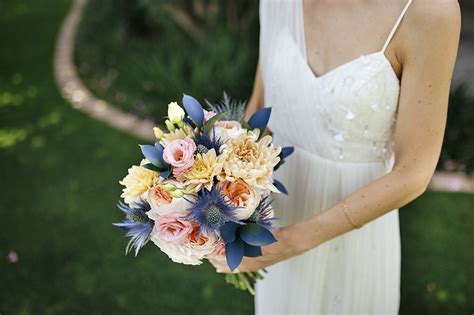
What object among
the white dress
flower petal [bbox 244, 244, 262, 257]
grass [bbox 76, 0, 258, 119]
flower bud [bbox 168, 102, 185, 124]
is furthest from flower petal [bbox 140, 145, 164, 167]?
grass [bbox 76, 0, 258, 119]

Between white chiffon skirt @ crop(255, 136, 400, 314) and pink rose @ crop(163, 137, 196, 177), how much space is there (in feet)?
2.08

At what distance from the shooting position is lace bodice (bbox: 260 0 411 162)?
159 cm

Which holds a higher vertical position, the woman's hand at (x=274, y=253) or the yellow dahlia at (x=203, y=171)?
the yellow dahlia at (x=203, y=171)

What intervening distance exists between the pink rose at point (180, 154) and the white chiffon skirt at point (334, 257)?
635 millimetres

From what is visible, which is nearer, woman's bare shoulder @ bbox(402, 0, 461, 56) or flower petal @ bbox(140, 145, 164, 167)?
woman's bare shoulder @ bbox(402, 0, 461, 56)

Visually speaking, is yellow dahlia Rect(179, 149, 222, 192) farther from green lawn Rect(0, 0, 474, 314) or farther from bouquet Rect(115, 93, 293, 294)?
green lawn Rect(0, 0, 474, 314)

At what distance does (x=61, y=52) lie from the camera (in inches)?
293

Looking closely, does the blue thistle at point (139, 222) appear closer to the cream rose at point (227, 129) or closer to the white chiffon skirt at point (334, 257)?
the cream rose at point (227, 129)

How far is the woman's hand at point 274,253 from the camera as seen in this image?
1722mm

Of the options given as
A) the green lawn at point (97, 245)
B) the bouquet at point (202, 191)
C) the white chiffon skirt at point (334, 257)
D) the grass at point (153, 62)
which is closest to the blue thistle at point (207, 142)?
the bouquet at point (202, 191)

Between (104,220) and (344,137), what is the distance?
9.69ft

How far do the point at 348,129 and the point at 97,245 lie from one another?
2.84 meters

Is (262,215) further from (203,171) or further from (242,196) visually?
(203,171)

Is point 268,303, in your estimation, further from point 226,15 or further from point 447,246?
point 226,15
